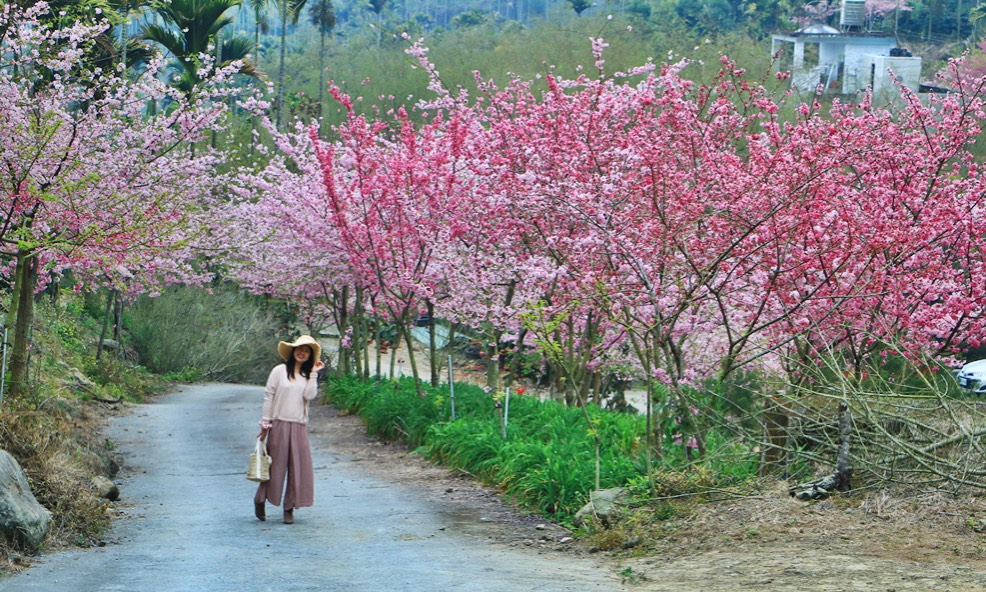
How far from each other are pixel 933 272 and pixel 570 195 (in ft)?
11.4

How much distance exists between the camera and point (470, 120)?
17625 mm

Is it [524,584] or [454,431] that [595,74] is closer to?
[454,431]

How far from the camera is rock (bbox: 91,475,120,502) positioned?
1129 centimetres

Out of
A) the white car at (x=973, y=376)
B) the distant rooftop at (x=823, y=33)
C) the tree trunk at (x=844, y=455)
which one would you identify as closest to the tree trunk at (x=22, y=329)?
the tree trunk at (x=844, y=455)

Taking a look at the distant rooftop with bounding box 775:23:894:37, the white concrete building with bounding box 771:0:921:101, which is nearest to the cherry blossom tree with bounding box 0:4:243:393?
the white concrete building with bounding box 771:0:921:101

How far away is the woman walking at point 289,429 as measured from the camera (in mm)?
10141

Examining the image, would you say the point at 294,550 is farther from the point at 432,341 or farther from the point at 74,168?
the point at 432,341

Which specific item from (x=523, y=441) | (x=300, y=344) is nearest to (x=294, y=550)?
(x=300, y=344)

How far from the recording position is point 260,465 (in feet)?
32.8

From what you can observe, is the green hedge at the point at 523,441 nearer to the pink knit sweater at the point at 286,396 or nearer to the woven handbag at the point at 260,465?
the pink knit sweater at the point at 286,396

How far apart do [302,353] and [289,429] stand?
0.64m

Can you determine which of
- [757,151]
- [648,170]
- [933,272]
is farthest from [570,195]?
[933,272]

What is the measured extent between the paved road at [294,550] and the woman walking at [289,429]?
24 centimetres

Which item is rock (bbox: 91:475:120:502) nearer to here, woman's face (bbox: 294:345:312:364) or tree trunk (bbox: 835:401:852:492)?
woman's face (bbox: 294:345:312:364)
